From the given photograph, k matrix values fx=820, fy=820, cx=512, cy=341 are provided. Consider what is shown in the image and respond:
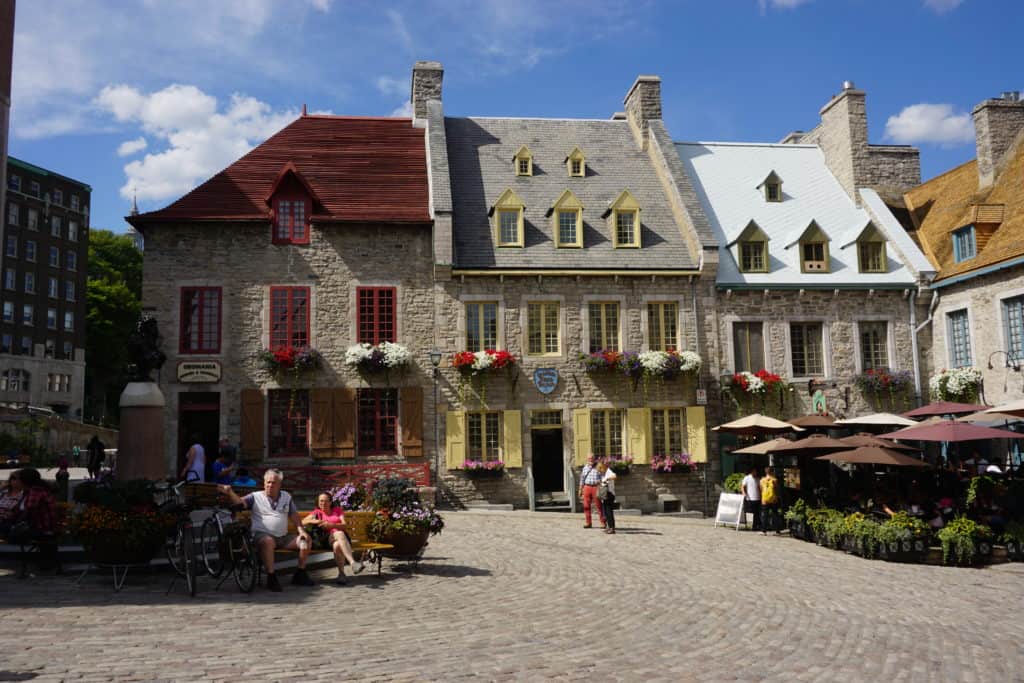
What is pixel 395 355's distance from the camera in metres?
20.5

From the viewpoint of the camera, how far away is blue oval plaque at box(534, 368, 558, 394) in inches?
836

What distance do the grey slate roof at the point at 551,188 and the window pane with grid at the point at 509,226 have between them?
0.30 m

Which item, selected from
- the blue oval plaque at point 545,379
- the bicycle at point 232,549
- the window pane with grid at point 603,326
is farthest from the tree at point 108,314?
the bicycle at point 232,549

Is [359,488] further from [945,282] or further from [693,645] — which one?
[945,282]

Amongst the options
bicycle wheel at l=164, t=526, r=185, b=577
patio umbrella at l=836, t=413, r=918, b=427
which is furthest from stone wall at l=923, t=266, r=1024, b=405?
bicycle wheel at l=164, t=526, r=185, b=577

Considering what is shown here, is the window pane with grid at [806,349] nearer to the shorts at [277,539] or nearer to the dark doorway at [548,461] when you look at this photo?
the dark doorway at [548,461]

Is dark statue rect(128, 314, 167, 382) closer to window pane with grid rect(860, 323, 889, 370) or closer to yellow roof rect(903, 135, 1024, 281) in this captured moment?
window pane with grid rect(860, 323, 889, 370)

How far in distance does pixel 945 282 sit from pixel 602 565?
50.0ft

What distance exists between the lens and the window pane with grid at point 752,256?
899 inches

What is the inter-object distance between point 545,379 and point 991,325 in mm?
11322

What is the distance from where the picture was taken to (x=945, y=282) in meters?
22.2

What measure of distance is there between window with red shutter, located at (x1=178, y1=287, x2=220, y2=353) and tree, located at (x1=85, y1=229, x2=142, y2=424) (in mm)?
34481

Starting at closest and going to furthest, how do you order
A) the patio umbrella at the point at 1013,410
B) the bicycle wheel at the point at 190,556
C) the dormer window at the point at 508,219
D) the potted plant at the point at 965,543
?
the bicycle wheel at the point at 190,556 → the potted plant at the point at 965,543 → the patio umbrella at the point at 1013,410 → the dormer window at the point at 508,219

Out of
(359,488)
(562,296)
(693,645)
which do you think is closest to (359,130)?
(562,296)
